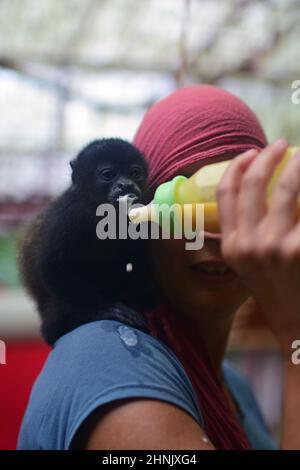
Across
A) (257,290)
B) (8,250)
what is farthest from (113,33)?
(257,290)

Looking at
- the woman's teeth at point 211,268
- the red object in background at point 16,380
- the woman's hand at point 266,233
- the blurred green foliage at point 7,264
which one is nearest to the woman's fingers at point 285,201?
the woman's hand at point 266,233

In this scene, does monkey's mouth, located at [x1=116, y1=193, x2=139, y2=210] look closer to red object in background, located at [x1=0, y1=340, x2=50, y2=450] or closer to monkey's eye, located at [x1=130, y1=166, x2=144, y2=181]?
monkey's eye, located at [x1=130, y1=166, x2=144, y2=181]

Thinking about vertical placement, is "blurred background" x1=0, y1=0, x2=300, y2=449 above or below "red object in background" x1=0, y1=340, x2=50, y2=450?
above

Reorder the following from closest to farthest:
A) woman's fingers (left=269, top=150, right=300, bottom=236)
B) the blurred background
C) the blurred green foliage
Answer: woman's fingers (left=269, top=150, right=300, bottom=236) → the blurred green foliage → the blurred background

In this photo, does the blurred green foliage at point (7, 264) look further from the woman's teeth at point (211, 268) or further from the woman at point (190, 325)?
the woman's teeth at point (211, 268)

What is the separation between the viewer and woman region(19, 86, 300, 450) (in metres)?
0.43

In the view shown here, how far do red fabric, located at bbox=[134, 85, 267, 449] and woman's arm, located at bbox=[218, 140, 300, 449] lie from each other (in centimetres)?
23

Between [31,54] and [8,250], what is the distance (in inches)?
34.2

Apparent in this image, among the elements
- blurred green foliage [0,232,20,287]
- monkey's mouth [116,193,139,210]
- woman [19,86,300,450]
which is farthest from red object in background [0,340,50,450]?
monkey's mouth [116,193,139,210]

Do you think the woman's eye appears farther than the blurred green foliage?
No

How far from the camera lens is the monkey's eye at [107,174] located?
2.49 ft

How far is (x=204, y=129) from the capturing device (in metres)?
0.77

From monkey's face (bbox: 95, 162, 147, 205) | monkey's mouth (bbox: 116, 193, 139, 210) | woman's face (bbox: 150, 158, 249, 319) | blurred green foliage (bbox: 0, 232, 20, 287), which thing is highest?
blurred green foliage (bbox: 0, 232, 20, 287)

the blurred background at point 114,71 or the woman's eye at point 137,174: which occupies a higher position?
the blurred background at point 114,71
